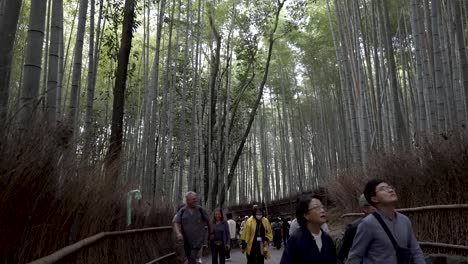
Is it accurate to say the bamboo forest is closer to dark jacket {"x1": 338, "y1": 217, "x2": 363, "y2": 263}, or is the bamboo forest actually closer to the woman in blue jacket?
the woman in blue jacket

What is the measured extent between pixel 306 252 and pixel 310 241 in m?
0.06

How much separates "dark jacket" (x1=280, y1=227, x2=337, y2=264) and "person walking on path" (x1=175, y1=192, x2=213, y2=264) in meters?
2.84

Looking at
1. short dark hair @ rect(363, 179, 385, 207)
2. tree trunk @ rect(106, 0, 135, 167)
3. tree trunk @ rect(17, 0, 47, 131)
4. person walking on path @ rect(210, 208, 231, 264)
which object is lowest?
person walking on path @ rect(210, 208, 231, 264)

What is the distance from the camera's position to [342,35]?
9086 millimetres

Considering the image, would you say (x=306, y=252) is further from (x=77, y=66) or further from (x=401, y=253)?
(x=77, y=66)

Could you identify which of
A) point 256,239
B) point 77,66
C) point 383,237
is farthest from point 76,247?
point 256,239

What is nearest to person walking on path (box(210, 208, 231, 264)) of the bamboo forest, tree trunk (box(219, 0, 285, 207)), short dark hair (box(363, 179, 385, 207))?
the bamboo forest

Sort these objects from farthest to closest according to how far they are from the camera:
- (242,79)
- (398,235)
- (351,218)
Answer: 1. (242,79)
2. (351,218)
3. (398,235)

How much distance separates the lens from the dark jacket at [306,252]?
2.20 meters

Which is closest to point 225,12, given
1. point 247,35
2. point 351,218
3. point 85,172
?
point 247,35

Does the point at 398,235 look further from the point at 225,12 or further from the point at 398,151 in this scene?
the point at 225,12

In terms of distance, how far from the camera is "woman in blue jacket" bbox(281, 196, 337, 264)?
2215 mm

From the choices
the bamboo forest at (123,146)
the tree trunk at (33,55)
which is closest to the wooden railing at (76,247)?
Answer: the bamboo forest at (123,146)

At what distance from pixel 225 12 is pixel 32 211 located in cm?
1433
